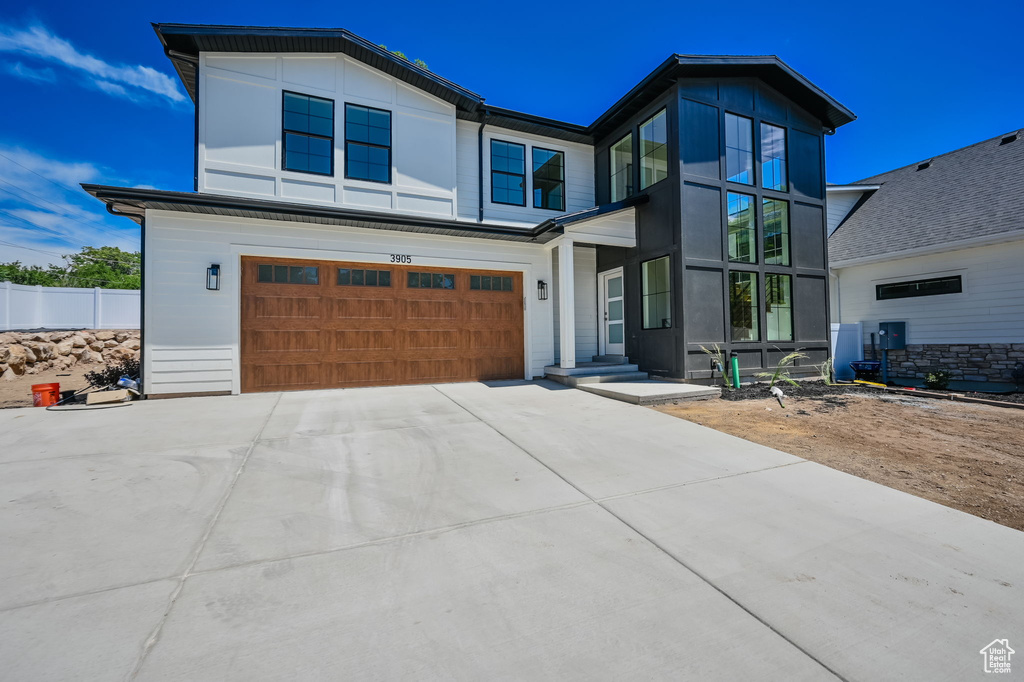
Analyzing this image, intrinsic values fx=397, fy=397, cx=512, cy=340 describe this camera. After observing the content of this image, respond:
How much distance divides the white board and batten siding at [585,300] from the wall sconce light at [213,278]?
263 inches

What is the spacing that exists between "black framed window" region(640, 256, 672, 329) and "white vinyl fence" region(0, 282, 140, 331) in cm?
1629

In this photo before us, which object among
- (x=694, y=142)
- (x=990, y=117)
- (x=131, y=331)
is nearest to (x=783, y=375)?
(x=694, y=142)

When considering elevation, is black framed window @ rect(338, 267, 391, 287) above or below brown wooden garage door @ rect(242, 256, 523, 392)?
above

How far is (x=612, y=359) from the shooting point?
940 centimetres

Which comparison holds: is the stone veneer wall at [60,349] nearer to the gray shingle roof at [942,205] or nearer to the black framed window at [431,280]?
the black framed window at [431,280]

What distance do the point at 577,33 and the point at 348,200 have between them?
6.74 meters

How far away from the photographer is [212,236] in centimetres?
694

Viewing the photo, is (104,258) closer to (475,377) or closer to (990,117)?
(475,377)

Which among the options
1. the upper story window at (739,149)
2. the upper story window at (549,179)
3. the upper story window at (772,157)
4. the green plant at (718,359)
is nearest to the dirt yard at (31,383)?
the upper story window at (549,179)

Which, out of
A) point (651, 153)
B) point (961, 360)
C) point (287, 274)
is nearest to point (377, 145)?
point (287, 274)

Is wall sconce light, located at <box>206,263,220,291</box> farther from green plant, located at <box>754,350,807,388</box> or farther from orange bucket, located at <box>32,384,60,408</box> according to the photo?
green plant, located at <box>754,350,807,388</box>

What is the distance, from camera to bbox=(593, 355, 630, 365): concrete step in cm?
909

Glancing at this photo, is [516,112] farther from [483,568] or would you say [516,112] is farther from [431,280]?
A: [483,568]

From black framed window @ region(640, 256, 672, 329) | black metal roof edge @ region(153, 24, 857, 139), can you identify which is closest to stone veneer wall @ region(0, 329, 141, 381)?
black metal roof edge @ region(153, 24, 857, 139)
